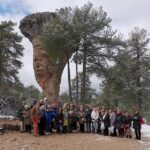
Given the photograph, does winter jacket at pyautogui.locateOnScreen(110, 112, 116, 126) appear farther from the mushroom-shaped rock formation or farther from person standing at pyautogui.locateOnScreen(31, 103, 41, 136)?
the mushroom-shaped rock formation

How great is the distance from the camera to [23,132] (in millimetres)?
20156

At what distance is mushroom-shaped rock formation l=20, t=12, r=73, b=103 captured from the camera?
37094 millimetres

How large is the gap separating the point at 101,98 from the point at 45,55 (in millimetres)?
16944

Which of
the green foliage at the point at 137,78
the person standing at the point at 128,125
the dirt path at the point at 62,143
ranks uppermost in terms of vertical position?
the green foliage at the point at 137,78

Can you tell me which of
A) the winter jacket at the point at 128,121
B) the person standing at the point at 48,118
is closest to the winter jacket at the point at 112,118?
the winter jacket at the point at 128,121

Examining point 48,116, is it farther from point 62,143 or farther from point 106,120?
point 106,120

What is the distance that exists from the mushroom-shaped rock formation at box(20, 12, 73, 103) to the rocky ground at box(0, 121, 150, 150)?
695 inches

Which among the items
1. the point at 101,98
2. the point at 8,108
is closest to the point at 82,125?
the point at 8,108

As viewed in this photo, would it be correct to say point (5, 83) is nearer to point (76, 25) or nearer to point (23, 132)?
point (76, 25)

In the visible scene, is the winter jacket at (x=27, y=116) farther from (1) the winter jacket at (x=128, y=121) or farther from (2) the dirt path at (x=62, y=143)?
(1) the winter jacket at (x=128, y=121)

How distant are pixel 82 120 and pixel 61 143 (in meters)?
4.30

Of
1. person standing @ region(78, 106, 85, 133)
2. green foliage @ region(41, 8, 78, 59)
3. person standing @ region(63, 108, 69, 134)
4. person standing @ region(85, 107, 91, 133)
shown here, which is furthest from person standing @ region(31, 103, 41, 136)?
green foliage @ region(41, 8, 78, 59)

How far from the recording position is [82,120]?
2150 centimetres

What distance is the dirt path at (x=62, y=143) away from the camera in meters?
16.2
